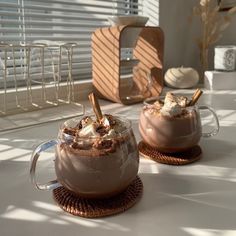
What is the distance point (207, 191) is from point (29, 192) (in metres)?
0.26

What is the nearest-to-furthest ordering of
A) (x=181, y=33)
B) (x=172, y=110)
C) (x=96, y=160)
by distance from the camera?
(x=96, y=160)
(x=172, y=110)
(x=181, y=33)

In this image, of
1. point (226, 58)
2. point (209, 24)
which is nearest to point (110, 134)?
point (226, 58)

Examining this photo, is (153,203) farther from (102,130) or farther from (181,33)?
(181,33)

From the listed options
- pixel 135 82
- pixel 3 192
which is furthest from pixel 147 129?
pixel 135 82

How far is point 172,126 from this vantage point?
0.58 m

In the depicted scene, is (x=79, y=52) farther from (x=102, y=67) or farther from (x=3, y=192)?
(x=3, y=192)

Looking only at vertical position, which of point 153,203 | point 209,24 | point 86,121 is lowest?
point 153,203

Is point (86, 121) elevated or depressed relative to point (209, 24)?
depressed

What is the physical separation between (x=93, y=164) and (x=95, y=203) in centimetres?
6

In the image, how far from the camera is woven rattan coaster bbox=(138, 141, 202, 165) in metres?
0.58

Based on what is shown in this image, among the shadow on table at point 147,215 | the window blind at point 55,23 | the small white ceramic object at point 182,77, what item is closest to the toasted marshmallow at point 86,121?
the shadow on table at point 147,215

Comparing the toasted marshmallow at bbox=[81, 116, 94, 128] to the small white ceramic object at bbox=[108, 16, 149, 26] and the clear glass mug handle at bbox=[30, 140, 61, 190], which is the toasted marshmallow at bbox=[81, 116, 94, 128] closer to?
the clear glass mug handle at bbox=[30, 140, 61, 190]

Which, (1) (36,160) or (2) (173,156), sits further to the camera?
(2) (173,156)

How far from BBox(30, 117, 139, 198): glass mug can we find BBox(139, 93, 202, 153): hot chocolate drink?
155 millimetres
